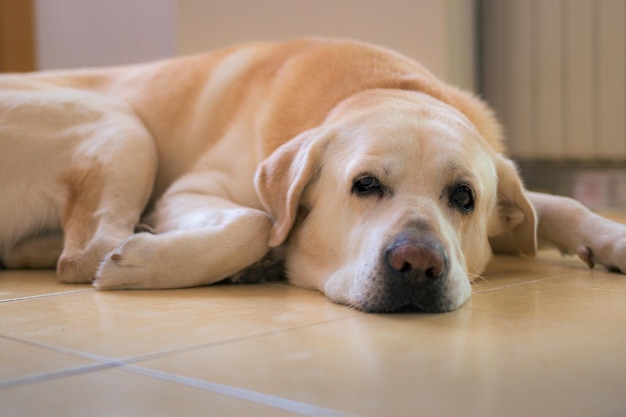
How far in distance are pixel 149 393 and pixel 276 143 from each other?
1531 mm

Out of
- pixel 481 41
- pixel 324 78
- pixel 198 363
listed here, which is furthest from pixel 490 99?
pixel 198 363

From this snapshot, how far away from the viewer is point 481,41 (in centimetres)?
530

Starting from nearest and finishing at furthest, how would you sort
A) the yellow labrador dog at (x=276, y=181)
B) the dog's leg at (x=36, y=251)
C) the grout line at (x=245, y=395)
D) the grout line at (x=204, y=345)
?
the grout line at (x=245, y=395)
the grout line at (x=204, y=345)
the yellow labrador dog at (x=276, y=181)
the dog's leg at (x=36, y=251)

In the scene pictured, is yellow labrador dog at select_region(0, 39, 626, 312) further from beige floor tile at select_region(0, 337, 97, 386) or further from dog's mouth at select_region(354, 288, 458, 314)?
beige floor tile at select_region(0, 337, 97, 386)

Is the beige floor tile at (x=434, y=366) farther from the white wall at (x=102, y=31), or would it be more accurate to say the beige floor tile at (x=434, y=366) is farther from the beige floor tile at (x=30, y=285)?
the white wall at (x=102, y=31)

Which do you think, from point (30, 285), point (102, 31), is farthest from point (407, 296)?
point (102, 31)

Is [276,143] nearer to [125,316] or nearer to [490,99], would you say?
[125,316]

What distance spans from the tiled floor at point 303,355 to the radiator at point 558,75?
2854 millimetres

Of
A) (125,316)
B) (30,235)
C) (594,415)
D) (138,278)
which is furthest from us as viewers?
(30,235)

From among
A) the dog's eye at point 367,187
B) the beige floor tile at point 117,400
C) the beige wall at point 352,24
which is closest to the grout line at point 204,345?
the beige floor tile at point 117,400

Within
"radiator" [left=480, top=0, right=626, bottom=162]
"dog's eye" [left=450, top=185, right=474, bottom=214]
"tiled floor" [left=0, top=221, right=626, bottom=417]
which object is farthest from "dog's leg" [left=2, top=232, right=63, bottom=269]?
"radiator" [left=480, top=0, right=626, bottom=162]

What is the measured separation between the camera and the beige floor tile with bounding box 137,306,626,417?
1.25 metres

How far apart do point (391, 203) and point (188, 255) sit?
59 cm

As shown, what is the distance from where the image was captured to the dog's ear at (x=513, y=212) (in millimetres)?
2537
